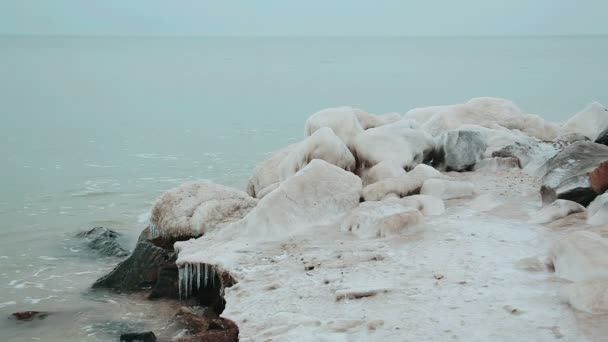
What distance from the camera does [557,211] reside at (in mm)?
8719

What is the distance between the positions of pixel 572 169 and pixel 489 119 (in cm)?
606

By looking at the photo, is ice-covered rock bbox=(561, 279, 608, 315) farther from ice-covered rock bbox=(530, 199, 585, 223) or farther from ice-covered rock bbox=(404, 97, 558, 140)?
ice-covered rock bbox=(404, 97, 558, 140)

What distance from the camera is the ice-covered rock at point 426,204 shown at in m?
9.43

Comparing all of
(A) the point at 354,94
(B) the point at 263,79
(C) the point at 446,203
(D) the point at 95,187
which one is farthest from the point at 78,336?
(B) the point at 263,79

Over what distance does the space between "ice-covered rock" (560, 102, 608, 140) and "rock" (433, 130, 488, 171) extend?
9.27ft

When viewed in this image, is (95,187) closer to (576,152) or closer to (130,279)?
(130,279)

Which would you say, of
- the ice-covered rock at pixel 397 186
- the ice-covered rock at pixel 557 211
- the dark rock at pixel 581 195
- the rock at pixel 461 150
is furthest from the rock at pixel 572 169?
the rock at pixel 461 150

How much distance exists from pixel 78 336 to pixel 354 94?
31.2m

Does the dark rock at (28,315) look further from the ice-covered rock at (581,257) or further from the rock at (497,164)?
the rock at (497,164)

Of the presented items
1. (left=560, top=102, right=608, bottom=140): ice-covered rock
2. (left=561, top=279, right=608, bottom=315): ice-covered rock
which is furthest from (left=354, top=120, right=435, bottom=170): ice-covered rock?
(left=561, top=279, right=608, bottom=315): ice-covered rock

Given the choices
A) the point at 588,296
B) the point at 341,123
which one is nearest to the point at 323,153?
the point at 341,123

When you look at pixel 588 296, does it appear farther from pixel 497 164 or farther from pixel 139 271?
pixel 497 164

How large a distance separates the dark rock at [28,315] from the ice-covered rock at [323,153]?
415 centimetres

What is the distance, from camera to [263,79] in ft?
164
